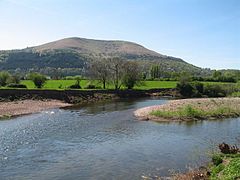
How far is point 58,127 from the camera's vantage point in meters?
49.6

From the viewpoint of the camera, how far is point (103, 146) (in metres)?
37.0

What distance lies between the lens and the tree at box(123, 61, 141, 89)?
4094 inches

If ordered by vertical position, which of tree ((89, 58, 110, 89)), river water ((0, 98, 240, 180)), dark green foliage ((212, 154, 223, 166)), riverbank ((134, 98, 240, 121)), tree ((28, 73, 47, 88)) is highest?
tree ((89, 58, 110, 89))

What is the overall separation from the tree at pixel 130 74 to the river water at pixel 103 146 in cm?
4596

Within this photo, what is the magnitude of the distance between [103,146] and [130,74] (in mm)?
68322

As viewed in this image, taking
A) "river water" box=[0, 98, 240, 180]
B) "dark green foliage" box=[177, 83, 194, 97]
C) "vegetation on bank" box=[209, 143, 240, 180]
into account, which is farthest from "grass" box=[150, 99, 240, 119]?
"dark green foliage" box=[177, 83, 194, 97]

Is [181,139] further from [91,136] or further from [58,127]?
[58,127]

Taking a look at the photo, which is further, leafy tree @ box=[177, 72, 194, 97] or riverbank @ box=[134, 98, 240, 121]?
leafy tree @ box=[177, 72, 194, 97]

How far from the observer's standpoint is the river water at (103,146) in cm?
2819

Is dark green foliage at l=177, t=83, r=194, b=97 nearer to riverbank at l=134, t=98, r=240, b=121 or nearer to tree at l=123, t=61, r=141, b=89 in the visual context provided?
tree at l=123, t=61, r=141, b=89

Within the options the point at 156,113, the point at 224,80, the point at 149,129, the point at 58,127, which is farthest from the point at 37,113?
the point at 224,80

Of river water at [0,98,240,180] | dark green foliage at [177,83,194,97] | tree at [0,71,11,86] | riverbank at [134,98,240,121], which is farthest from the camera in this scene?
dark green foliage at [177,83,194,97]

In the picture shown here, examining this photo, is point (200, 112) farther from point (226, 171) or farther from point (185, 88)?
point (185, 88)

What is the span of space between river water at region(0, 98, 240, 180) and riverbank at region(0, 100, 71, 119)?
591 cm
